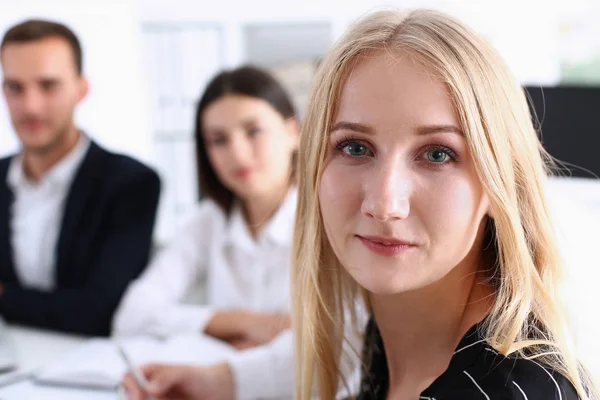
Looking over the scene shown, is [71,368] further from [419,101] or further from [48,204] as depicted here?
[419,101]

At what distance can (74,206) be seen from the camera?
176cm

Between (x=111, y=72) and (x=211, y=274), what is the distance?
5.85 ft

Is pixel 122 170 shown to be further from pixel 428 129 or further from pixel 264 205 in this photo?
pixel 428 129

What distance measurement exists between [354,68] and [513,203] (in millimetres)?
234

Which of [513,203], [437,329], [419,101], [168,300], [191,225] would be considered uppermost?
[419,101]

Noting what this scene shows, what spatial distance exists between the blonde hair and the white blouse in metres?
0.72

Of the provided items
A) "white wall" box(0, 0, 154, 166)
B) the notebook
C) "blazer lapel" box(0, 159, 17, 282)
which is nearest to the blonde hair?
the notebook

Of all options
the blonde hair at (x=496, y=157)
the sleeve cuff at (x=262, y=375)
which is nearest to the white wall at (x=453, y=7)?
the sleeve cuff at (x=262, y=375)

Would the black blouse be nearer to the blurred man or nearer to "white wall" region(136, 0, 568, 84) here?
the blurred man

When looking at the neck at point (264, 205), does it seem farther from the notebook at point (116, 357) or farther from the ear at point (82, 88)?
the ear at point (82, 88)

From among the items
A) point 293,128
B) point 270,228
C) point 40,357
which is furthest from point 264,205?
point 40,357

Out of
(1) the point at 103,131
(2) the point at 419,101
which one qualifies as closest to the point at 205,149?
(2) the point at 419,101

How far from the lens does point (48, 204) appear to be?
1812 mm

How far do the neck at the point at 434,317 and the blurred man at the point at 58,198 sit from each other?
880mm
